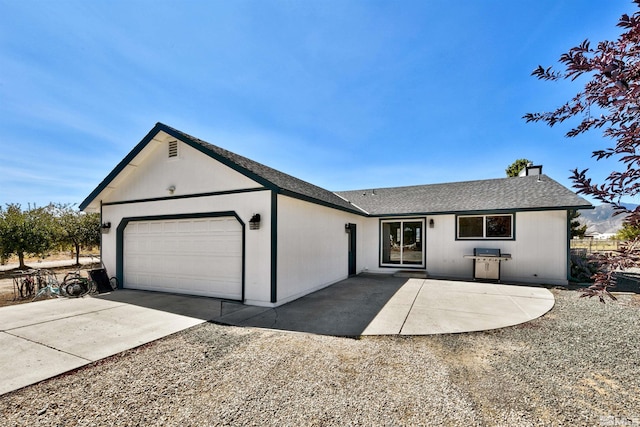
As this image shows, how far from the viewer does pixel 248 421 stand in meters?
2.89

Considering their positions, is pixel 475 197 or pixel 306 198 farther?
pixel 475 197

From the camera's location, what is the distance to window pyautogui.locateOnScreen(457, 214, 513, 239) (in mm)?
11508

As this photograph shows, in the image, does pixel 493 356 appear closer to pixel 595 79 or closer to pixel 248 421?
pixel 248 421

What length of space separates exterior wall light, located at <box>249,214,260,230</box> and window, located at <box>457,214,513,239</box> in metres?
8.93

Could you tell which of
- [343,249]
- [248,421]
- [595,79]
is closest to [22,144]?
[343,249]

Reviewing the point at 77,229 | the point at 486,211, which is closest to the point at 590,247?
the point at 486,211

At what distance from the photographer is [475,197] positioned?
12828 millimetres

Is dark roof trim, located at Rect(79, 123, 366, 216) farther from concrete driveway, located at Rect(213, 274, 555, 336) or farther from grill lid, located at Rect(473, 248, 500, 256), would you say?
grill lid, located at Rect(473, 248, 500, 256)

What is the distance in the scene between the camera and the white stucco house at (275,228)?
7539 mm

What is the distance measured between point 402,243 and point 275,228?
812cm

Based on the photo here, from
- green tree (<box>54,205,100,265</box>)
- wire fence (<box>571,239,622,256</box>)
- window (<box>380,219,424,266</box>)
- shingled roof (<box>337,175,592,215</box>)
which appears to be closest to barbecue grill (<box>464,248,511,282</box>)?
shingled roof (<box>337,175,592,215</box>)

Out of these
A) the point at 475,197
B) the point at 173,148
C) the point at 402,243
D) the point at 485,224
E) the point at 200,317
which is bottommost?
the point at 200,317

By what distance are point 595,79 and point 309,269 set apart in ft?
26.2

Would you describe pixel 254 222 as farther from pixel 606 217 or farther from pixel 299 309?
pixel 606 217
